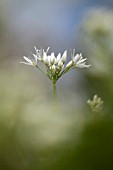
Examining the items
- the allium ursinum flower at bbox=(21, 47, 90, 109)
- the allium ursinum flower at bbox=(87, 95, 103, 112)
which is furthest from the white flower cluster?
the allium ursinum flower at bbox=(87, 95, 103, 112)

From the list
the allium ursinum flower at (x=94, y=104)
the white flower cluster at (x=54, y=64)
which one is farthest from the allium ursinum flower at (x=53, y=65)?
the allium ursinum flower at (x=94, y=104)

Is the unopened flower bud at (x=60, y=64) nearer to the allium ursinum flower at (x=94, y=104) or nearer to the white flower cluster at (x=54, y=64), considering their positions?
the white flower cluster at (x=54, y=64)

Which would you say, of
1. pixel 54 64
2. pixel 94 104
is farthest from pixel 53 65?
pixel 94 104

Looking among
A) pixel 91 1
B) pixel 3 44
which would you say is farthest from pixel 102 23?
pixel 3 44

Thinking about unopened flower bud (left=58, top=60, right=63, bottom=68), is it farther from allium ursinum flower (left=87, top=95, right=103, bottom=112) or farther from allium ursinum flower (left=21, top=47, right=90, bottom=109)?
allium ursinum flower (left=87, top=95, right=103, bottom=112)

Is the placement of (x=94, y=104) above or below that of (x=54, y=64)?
below

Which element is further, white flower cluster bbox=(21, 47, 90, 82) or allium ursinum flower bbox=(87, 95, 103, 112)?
white flower cluster bbox=(21, 47, 90, 82)

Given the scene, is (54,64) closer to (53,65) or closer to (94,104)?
(53,65)

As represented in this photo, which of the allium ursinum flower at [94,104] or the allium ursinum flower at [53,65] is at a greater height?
the allium ursinum flower at [53,65]

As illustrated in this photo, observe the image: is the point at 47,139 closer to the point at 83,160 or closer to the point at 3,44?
the point at 83,160

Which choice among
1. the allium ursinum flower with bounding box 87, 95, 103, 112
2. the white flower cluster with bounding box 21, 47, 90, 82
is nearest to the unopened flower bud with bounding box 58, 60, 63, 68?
the white flower cluster with bounding box 21, 47, 90, 82

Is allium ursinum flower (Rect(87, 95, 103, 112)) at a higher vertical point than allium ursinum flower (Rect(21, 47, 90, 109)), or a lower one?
lower
